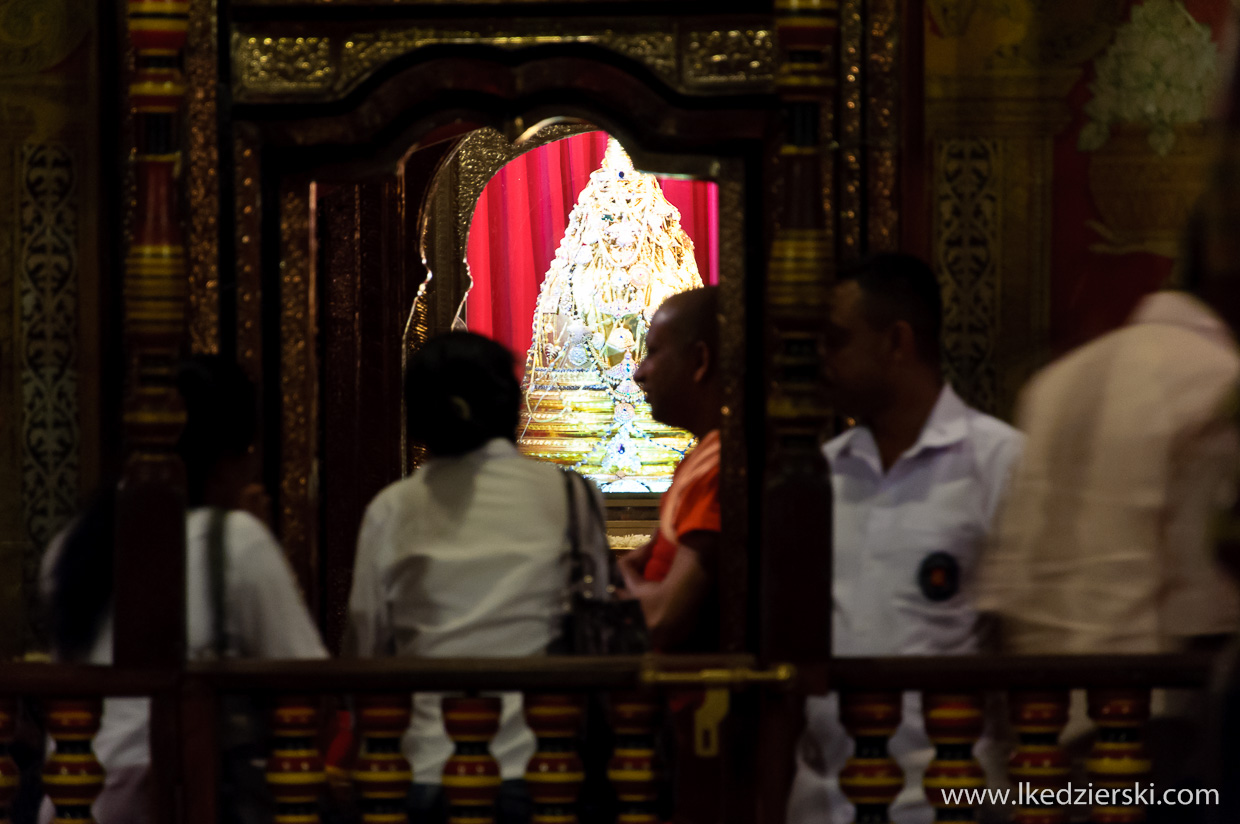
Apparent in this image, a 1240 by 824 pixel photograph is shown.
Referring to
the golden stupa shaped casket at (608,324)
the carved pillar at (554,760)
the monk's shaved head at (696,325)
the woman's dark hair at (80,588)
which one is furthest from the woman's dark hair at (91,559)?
the golden stupa shaped casket at (608,324)

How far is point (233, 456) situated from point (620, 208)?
15.7ft

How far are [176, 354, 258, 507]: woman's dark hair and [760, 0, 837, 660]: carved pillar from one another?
42.2 inches

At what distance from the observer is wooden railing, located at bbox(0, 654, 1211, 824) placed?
227 centimetres

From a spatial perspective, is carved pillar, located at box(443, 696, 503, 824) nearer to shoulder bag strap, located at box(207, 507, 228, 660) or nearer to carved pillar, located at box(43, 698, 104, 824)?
shoulder bag strap, located at box(207, 507, 228, 660)

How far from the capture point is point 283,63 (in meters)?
3.26

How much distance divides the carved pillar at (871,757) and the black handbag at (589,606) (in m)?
0.41

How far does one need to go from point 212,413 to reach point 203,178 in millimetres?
802

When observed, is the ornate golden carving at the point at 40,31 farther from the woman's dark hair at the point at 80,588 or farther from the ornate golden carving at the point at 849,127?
the ornate golden carving at the point at 849,127

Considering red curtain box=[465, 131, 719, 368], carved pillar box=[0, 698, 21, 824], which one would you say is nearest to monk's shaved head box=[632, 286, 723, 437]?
carved pillar box=[0, 698, 21, 824]

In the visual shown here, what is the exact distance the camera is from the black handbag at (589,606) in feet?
8.04

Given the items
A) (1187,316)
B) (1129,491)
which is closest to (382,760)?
(1129,491)

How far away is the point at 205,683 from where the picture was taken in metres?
2.28

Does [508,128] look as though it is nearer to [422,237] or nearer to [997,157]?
[997,157]

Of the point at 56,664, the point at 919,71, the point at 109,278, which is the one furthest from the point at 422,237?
the point at 56,664
